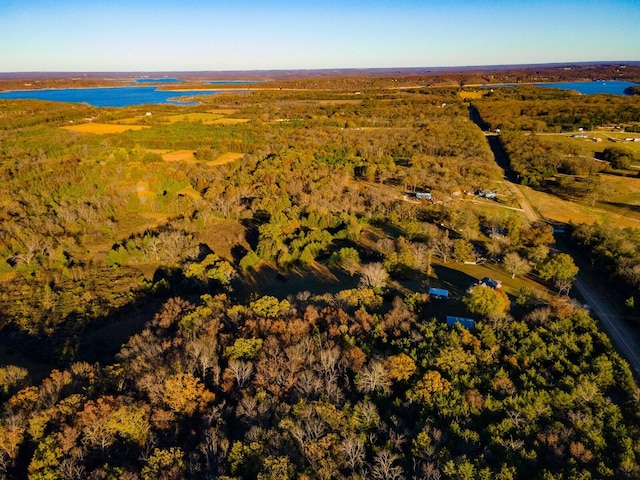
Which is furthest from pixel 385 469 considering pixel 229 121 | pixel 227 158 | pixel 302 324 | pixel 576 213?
pixel 229 121

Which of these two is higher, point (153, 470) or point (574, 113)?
point (574, 113)

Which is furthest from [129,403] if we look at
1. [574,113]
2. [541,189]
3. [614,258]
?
[574,113]

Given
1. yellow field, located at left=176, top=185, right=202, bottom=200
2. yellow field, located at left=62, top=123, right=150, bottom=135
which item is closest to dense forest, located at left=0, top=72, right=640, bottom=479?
yellow field, located at left=176, top=185, right=202, bottom=200

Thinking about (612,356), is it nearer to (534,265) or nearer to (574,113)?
(534,265)

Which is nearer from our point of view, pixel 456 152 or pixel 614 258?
pixel 614 258

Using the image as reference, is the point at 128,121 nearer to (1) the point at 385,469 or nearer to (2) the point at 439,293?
(2) the point at 439,293

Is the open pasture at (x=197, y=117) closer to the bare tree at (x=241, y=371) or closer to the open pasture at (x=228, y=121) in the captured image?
the open pasture at (x=228, y=121)
